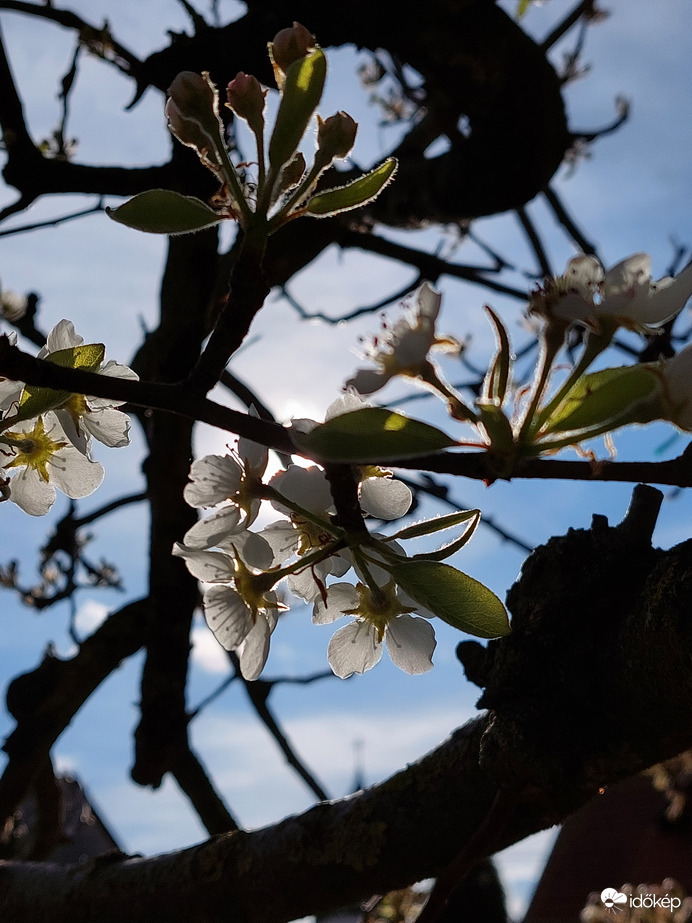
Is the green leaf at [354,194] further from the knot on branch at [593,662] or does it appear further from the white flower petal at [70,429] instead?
the knot on branch at [593,662]

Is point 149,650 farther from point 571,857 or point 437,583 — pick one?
point 571,857

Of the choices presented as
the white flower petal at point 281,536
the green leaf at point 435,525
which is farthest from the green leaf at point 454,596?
the white flower petal at point 281,536

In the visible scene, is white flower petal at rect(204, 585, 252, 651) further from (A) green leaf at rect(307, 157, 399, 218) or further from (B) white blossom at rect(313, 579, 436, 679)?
(A) green leaf at rect(307, 157, 399, 218)

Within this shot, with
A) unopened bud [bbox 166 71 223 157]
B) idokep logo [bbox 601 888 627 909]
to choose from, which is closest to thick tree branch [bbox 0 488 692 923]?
unopened bud [bbox 166 71 223 157]

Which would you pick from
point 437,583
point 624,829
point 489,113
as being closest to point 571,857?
point 624,829

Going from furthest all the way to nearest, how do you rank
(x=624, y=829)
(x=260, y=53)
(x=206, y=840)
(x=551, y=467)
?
1. (x=624, y=829)
2. (x=260, y=53)
3. (x=206, y=840)
4. (x=551, y=467)

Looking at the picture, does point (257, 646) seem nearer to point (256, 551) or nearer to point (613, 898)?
point (256, 551)
